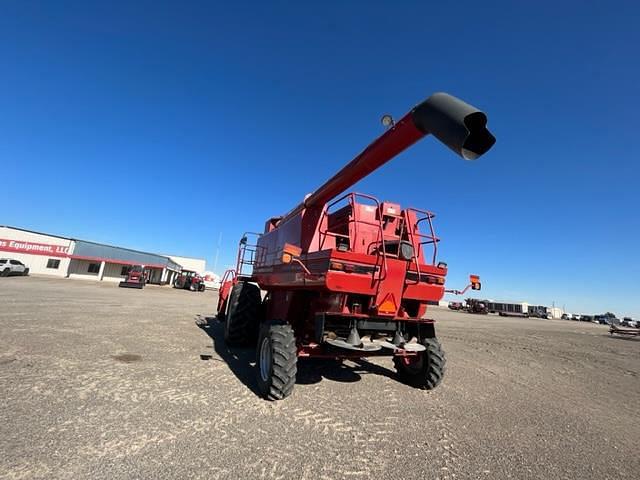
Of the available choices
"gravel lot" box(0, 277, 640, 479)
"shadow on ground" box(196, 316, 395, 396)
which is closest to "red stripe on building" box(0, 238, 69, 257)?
"gravel lot" box(0, 277, 640, 479)

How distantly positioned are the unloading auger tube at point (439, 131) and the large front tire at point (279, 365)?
8.82ft

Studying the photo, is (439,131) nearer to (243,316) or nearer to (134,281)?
(243,316)

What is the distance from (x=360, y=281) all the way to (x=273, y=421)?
210 cm

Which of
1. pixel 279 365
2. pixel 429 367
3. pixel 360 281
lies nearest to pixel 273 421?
pixel 279 365

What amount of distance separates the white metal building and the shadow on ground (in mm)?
42025

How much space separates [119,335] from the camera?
24.6 ft

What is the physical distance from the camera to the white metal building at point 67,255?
121ft

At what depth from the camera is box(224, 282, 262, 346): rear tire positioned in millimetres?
7281

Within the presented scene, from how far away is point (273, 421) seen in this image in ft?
12.3

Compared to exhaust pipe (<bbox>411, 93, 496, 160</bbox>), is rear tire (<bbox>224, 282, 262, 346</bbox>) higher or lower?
lower

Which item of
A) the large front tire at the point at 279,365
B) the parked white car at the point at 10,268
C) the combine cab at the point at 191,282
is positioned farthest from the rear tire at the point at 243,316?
the parked white car at the point at 10,268

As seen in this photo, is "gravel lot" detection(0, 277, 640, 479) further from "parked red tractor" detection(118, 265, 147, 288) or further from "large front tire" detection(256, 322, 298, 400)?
"parked red tractor" detection(118, 265, 147, 288)

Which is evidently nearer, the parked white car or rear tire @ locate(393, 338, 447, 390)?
rear tire @ locate(393, 338, 447, 390)

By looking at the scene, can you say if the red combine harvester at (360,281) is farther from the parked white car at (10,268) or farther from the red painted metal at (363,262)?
the parked white car at (10,268)
